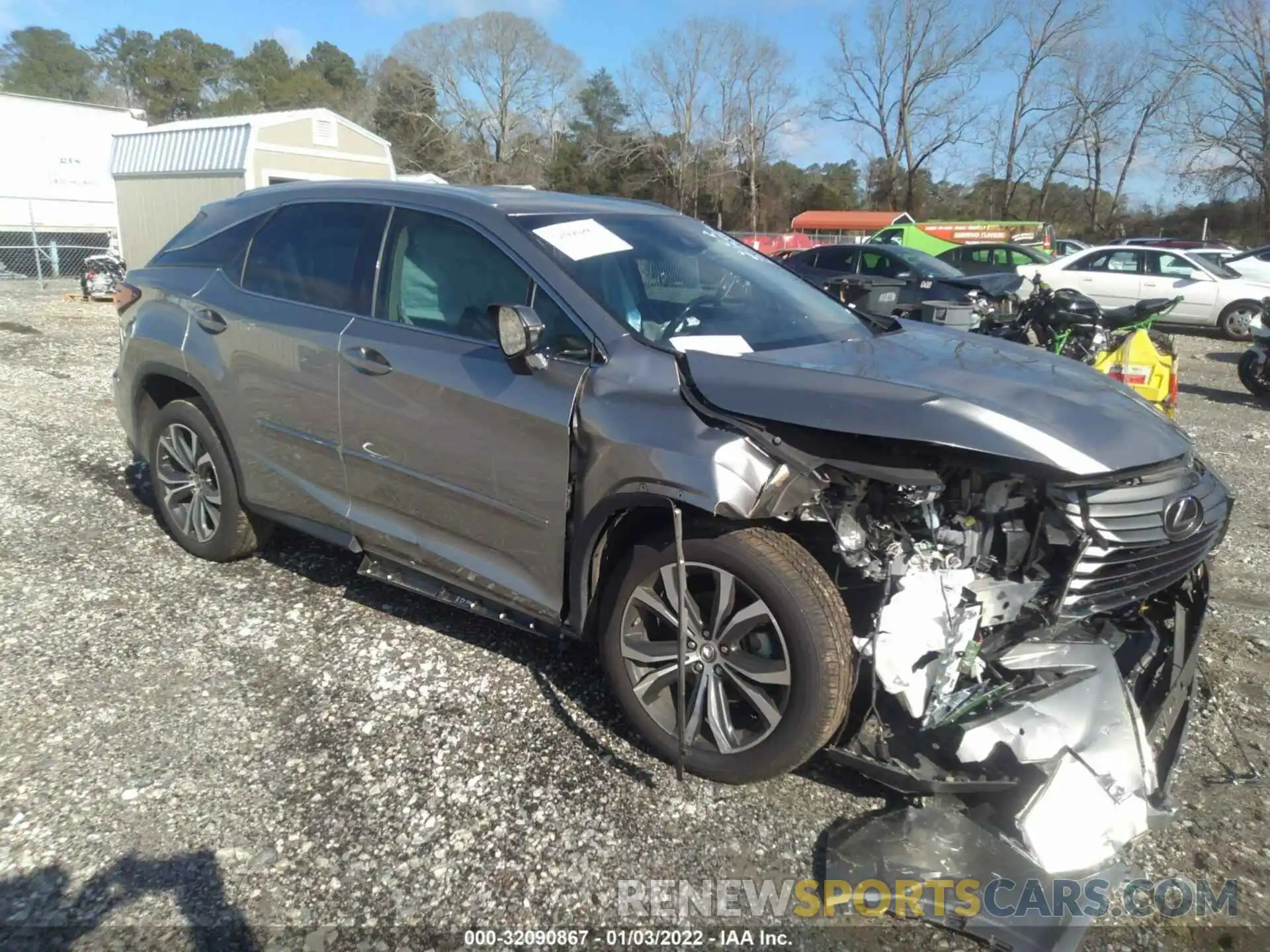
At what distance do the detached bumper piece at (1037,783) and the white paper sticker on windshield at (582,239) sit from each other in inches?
75.2

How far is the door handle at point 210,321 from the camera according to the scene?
4020mm

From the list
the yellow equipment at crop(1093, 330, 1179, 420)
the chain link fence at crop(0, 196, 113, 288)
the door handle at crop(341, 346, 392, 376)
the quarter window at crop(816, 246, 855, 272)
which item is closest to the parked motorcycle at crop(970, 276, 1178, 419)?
the yellow equipment at crop(1093, 330, 1179, 420)

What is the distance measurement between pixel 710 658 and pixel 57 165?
2715cm

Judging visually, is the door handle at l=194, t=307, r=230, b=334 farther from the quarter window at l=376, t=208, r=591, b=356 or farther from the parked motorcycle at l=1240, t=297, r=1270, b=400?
the parked motorcycle at l=1240, t=297, r=1270, b=400

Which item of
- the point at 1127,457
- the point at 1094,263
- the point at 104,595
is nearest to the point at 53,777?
the point at 104,595

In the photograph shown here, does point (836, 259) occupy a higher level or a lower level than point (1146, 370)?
higher

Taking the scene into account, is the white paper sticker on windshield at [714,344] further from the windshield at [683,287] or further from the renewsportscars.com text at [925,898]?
the renewsportscars.com text at [925,898]

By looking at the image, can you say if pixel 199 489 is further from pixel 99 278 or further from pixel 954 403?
pixel 99 278

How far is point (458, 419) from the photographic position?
3.17 metres

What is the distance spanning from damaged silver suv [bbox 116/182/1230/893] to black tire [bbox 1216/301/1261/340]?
1429cm

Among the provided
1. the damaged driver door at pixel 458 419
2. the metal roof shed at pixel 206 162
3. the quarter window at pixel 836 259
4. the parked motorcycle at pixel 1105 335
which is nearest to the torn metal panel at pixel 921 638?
the damaged driver door at pixel 458 419

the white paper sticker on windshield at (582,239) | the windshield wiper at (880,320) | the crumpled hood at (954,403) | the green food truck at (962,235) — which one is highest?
the green food truck at (962,235)

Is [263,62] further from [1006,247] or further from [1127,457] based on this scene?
[1127,457]

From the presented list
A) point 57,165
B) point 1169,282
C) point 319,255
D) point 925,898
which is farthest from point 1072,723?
point 57,165
